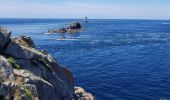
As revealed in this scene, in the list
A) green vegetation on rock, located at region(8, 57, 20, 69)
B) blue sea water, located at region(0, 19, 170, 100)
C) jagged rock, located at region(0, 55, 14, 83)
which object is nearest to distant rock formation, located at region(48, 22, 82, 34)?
blue sea water, located at region(0, 19, 170, 100)

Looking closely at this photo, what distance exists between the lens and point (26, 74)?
982 inches

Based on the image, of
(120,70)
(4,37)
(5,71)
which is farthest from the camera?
(120,70)

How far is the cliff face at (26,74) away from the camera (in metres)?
21.9

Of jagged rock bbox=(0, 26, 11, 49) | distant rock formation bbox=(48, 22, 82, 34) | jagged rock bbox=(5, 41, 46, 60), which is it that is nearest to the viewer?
jagged rock bbox=(0, 26, 11, 49)

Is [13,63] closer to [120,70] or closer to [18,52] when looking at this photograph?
[18,52]

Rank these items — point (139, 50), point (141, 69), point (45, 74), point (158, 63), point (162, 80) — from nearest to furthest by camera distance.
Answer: point (45, 74) < point (162, 80) < point (141, 69) < point (158, 63) < point (139, 50)

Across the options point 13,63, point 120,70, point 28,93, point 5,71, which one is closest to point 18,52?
point 13,63

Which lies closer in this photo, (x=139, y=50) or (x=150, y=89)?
(x=150, y=89)

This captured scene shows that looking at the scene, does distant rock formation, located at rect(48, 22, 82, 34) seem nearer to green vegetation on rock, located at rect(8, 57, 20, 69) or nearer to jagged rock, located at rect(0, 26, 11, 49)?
jagged rock, located at rect(0, 26, 11, 49)

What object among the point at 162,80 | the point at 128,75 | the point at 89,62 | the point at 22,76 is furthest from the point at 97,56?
the point at 22,76

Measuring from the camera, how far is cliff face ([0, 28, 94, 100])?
21.9m

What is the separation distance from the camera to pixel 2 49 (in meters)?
27.7

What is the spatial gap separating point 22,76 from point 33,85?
117cm

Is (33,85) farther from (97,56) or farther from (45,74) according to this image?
(97,56)
